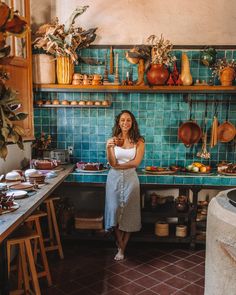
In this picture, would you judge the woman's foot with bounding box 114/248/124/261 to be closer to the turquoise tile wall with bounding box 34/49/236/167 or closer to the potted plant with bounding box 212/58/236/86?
the turquoise tile wall with bounding box 34/49/236/167

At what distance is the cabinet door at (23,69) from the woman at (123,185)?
44.2 inches

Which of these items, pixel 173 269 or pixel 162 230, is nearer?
pixel 173 269

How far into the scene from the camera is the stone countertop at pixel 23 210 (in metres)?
2.32

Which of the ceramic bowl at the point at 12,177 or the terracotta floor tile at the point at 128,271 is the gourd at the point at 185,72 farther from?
the ceramic bowl at the point at 12,177

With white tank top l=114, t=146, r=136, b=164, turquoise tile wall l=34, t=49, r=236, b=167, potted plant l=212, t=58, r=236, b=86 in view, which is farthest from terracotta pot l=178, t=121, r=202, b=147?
white tank top l=114, t=146, r=136, b=164

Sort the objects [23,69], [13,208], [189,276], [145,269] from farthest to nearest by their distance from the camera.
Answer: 1. [23,69]
2. [145,269]
3. [189,276]
4. [13,208]

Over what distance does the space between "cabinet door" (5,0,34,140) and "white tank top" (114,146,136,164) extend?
1127mm

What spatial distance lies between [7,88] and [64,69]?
7.67ft

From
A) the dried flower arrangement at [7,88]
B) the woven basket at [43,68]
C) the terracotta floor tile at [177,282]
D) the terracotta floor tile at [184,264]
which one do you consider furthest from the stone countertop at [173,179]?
the dried flower arrangement at [7,88]

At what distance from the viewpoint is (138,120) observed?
502 centimetres

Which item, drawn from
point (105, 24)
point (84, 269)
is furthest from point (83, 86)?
point (84, 269)

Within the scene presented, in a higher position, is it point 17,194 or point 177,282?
point 17,194

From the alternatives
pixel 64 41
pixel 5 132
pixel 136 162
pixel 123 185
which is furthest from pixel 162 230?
pixel 5 132

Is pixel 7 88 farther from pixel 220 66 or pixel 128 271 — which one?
pixel 220 66
